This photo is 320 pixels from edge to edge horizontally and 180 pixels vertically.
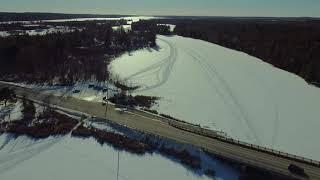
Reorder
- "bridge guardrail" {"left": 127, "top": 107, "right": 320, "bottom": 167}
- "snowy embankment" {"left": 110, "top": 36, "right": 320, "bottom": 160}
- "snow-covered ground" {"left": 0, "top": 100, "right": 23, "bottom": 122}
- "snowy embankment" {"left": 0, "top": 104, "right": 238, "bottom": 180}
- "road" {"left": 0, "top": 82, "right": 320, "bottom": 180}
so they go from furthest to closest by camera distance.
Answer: "snow-covered ground" {"left": 0, "top": 100, "right": 23, "bottom": 122} → "snowy embankment" {"left": 110, "top": 36, "right": 320, "bottom": 160} → "bridge guardrail" {"left": 127, "top": 107, "right": 320, "bottom": 167} → "snowy embankment" {"left": 0, "top": 104, "right": 238, "bottom": 180} → "road" {"left": 0, "top": 82, "right": 320, "bottom": 180}

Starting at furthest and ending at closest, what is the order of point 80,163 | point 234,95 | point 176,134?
point 234,95 < point 176,134 < point 80,163

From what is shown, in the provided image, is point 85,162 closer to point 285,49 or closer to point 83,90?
point 83,90

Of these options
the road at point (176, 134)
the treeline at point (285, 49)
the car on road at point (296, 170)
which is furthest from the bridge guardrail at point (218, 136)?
the treeline at point (285, 49)

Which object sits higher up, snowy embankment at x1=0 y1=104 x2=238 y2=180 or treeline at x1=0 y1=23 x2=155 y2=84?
treeline at x1=0 y1=23 x2=155 y2=84

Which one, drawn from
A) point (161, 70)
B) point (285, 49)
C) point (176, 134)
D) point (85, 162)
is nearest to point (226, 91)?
point (161, 70)

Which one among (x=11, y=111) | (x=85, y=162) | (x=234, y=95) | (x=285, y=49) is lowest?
(x=85, y=162)

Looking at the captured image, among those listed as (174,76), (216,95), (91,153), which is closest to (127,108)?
(91,153)

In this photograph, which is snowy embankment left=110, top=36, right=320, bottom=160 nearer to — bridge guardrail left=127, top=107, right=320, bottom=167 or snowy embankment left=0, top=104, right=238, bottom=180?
bridge guardrail left=127, top=107, right=320, bottom=167

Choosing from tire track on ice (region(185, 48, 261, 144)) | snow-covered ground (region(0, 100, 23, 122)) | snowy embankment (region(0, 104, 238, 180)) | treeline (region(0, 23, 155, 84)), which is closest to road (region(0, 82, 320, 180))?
snowy embankment (region(0, 104, 238, 180))
